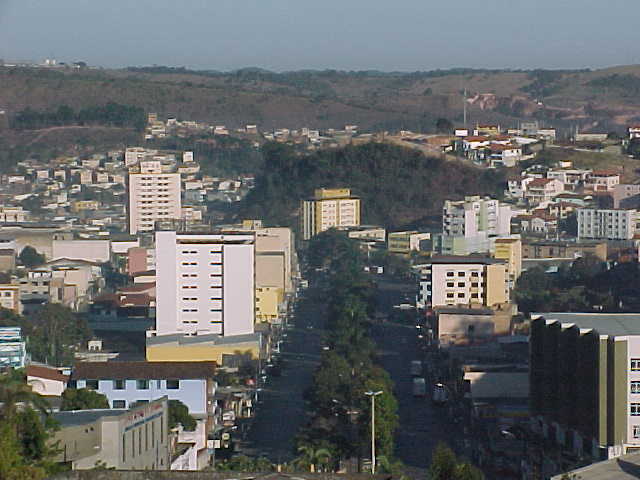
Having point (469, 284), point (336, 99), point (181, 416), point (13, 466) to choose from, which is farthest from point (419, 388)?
point (336, 99)

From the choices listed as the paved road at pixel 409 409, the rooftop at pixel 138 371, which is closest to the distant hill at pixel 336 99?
the paved road at pixel 409 409

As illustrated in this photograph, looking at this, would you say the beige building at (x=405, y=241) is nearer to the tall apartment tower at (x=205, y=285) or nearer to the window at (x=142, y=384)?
the tall apartment tower at (x=205, y=285)

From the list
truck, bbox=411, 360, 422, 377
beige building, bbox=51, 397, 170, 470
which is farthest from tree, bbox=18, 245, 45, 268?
beige building, bbox=51, 397, 170, 470

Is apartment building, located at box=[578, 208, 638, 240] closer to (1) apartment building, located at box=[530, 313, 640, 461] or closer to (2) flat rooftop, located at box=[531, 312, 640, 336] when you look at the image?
(2) flat rooftop, located at box=[531, 312, 640, 336]

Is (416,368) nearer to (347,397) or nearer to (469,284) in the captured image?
(347,397)

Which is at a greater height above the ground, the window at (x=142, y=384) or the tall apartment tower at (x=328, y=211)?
the tall apartment tower at (x=328, y=211)
